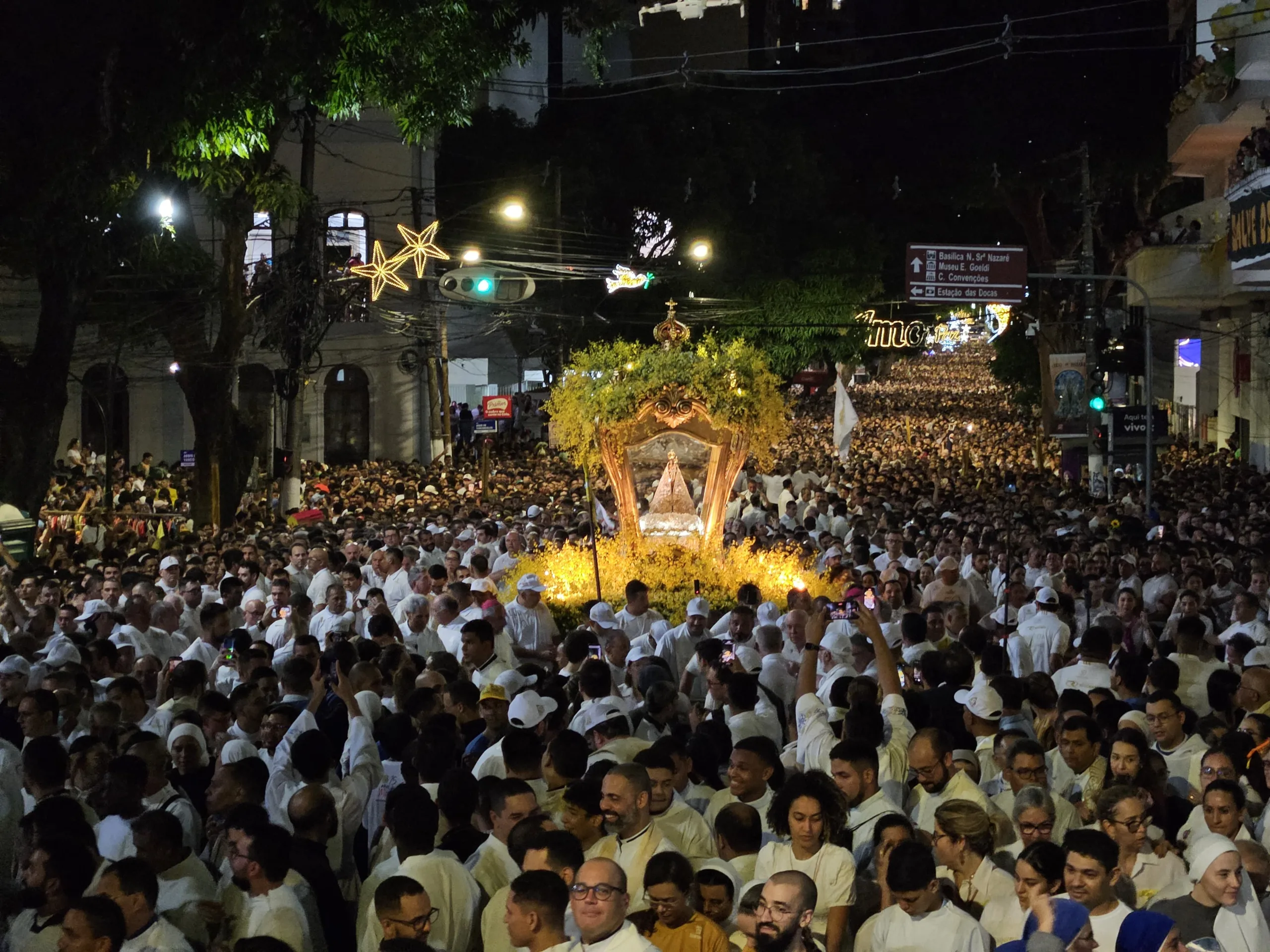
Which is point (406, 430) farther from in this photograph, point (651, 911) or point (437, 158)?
point (651, 911)

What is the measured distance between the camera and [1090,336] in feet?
94.5

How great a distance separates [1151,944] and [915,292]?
20721 mm

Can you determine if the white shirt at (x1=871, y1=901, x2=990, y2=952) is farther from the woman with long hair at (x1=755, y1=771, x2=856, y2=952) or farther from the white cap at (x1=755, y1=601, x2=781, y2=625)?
the white cap at (x1=755, y1=601, x2=781, y2=625)

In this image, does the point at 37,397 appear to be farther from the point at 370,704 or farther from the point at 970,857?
the point at 970,857

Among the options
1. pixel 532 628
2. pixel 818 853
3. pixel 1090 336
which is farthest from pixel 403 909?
pixel 1090 336

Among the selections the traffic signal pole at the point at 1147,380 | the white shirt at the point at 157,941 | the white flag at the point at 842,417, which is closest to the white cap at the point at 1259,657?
the white shirt at the point at 157,941

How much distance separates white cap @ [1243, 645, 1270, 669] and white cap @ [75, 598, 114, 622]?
8.06 m

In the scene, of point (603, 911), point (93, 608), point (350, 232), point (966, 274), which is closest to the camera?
point (603, 911)

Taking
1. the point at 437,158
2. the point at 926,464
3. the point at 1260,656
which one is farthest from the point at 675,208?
the point at 1260,656

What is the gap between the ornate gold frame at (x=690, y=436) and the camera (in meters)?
19.9

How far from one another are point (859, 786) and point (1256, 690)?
10.3 feet

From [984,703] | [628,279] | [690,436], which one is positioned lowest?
[984,703]

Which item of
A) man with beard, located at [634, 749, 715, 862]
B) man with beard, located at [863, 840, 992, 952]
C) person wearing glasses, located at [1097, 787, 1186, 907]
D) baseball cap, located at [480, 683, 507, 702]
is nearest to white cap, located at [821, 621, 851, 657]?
baseball cap, located at [480, 683, 507, 702]

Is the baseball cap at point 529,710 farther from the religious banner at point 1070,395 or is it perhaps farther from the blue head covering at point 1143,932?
the religious banner at point 1070,395
